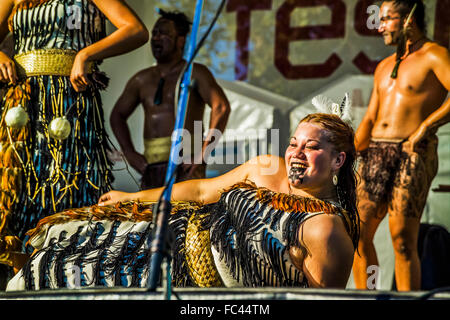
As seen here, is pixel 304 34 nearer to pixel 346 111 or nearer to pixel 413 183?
pixel 413 183

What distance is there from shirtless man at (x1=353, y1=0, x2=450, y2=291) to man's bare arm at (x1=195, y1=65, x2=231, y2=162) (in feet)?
2.99

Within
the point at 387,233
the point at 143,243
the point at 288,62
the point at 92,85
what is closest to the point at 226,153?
the point at 288,62

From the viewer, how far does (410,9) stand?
12.5 ft

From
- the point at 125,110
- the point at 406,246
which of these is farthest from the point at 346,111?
the point at 125,110

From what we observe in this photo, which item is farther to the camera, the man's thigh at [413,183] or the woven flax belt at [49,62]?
the man's thigh at [413,183]

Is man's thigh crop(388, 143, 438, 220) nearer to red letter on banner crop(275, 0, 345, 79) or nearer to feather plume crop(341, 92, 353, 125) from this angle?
red letter on banner crop(275, 0, 345, 79)

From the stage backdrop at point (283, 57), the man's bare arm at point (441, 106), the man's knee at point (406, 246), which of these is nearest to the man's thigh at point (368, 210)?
the man's knee at point (406, 246)

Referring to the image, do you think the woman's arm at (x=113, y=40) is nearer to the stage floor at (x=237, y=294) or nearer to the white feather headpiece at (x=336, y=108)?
the white feather headpiece at (x=336, y=108)

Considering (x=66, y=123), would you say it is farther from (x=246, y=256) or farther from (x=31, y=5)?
(x=246, y=256)

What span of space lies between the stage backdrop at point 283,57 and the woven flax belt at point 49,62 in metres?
1.82

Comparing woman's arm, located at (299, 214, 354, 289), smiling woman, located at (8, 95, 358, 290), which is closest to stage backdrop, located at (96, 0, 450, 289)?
smiling woman, located at (8, 95, 358, 290)

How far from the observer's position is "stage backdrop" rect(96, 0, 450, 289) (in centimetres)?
446

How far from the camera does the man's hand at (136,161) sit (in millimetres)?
4273

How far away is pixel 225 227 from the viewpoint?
2.17 meters
